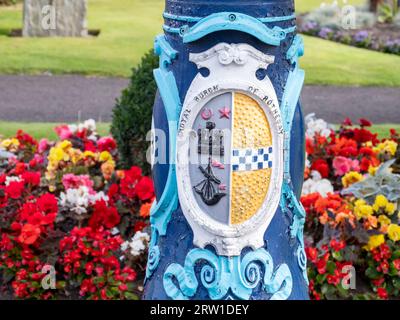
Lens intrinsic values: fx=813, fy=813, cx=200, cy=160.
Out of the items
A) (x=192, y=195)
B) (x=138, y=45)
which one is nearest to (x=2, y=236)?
(x=192, y=195)

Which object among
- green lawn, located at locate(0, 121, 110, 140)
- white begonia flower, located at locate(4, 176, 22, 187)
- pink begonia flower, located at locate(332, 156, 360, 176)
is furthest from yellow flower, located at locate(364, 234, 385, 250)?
green lawn, located at locate(0, 121, 110, 140)

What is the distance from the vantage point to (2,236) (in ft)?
16.3

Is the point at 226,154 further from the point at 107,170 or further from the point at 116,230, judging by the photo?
the point at 107,170

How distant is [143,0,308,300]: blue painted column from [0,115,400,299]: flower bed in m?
1.13

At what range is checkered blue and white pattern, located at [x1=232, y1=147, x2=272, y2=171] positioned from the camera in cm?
342

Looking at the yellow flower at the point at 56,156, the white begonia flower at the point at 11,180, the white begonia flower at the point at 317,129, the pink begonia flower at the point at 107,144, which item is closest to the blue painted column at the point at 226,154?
the white begonia flower at the point at 11,180

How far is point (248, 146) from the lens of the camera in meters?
3.44

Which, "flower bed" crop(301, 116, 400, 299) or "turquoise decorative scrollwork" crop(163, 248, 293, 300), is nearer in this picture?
"turquoise decorative scrollwork" crop(163, 248, 293, 300)

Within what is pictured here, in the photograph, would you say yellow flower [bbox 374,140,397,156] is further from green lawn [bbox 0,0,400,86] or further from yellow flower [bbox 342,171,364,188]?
green lawn [bbox 0,0,400,86]

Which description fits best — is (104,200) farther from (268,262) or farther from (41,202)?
(268,262)

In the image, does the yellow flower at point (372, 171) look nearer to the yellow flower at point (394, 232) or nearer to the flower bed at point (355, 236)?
the flower bed at point (355, 236)

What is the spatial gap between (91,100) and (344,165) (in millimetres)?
4896

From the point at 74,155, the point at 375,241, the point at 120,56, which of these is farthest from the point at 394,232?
the point at 120,56

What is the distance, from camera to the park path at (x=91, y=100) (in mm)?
9375
